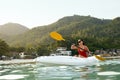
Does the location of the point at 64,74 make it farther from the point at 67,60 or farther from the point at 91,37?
the point at 91,37

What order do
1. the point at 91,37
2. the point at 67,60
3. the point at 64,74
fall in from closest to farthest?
the point at 64,74 < the point at 67,60 < the point at 91,37

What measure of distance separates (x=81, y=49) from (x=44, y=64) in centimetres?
267

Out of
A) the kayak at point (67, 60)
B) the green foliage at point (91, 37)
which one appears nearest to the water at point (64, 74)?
the kayak at point (67, 60)

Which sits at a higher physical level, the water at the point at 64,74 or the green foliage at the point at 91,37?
the green foliage at the point at 91,37

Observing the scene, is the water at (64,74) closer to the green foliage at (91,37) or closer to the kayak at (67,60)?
the kayak at (67,60)

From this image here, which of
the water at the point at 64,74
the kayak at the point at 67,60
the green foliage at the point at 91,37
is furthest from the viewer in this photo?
the green foliage at the point at 91,37

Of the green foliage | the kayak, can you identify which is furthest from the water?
the green foliage

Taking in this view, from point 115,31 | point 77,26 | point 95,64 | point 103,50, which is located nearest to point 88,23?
point 77,26

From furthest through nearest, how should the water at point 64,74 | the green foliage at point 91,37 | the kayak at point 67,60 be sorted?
the green foliage at point 91,37 < the kayak at point 67,60 < the water at point 64,74

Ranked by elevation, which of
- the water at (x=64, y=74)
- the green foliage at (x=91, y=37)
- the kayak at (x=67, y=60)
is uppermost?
the green foliage at (x=91, y=37)

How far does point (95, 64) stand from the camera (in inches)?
782

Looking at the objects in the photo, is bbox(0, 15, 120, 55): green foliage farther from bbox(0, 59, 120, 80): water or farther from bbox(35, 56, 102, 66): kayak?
bbox(0, 59, 120, 80): water

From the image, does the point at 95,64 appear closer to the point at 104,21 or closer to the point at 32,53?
the point at 32,53

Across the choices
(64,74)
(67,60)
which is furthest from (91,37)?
(64,74)
